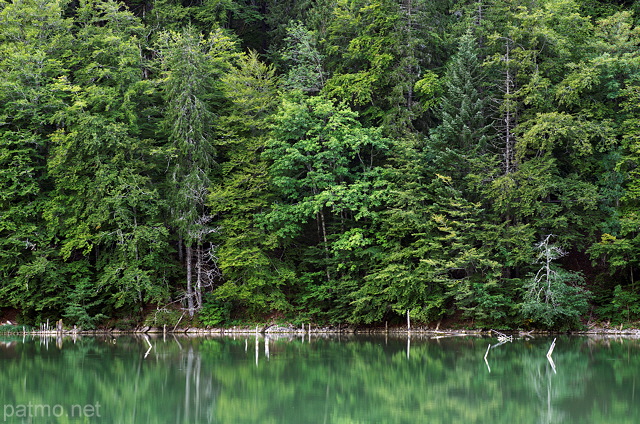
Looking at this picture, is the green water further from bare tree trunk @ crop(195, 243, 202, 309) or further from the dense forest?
bare tree trunk @ crop(195, 243, 202, 309)

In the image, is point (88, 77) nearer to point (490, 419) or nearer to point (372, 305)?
point (372, 305)

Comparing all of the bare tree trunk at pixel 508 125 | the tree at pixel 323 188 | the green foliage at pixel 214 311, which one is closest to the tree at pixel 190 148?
the green foliage at pixel 214 311

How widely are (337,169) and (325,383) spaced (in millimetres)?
15995

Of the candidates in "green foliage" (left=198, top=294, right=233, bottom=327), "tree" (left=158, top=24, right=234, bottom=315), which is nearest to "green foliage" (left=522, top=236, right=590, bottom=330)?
"green foliage" (left=198, top=294, right=233, bottom=327)

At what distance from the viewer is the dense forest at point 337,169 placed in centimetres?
2877

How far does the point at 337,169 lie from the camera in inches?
1241

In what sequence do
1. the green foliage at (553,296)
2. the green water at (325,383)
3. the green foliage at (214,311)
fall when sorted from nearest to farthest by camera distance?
the green water at (325,383), the green foliage at (553,296), the green foliage at (214,311)

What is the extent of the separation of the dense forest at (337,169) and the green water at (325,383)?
16.4 ft

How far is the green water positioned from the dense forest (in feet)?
16.4

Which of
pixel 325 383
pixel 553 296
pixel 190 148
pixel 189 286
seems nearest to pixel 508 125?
pixel 553 296

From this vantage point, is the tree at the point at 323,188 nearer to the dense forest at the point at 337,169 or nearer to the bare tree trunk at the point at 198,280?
the dense forest at the point at 337,169

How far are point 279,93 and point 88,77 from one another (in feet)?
29.7

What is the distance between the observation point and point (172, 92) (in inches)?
1249

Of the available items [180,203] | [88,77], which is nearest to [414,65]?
[180,203]
